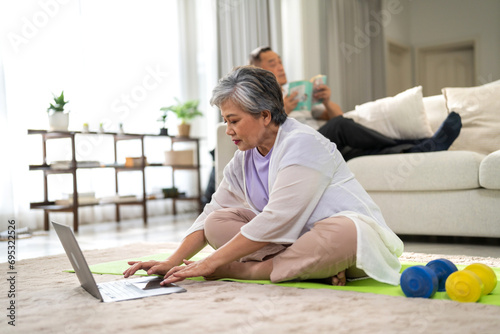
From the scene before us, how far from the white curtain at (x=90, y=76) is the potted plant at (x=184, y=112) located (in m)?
0.27

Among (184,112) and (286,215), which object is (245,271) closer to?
(286,215)

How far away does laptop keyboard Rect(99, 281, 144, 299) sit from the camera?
1.47 meters

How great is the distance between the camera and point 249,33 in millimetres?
5547

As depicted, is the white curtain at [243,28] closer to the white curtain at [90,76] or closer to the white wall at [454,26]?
the white curtain at [90,76]

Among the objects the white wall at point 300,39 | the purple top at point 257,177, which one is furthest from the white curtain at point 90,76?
the purple top at point 257,177

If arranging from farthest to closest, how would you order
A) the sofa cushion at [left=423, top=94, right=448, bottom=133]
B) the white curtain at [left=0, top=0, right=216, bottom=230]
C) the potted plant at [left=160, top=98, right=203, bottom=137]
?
1. the potted plant at [left=160, top=98, right=203, bottom=137]
2. the white curtain at [left=0, top=0, right=216, bottom=230]
3. the sofa cushion at [left=423, top=94, right=448, bottom=133]

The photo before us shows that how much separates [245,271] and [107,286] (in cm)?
41

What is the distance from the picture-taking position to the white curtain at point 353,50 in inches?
244

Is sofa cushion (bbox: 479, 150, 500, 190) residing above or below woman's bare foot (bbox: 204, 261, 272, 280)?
above

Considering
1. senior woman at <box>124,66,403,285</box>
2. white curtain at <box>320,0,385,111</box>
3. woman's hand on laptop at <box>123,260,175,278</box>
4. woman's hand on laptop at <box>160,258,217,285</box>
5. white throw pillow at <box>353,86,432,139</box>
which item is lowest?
woman's hand on laptop at <box>123,260,175,278</box>

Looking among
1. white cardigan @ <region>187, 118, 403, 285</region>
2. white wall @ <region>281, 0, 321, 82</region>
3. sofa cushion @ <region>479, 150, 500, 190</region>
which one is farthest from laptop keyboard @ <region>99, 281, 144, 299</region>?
white wall @ <region>281, 0, 321, 82</region>

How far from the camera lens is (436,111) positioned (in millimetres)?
3496

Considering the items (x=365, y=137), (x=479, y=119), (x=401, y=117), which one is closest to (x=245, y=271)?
(x=365, y=137)

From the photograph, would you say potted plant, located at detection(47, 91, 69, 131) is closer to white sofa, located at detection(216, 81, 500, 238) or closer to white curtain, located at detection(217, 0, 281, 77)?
white sofa, located at detection(216, 81, 500, 238)
